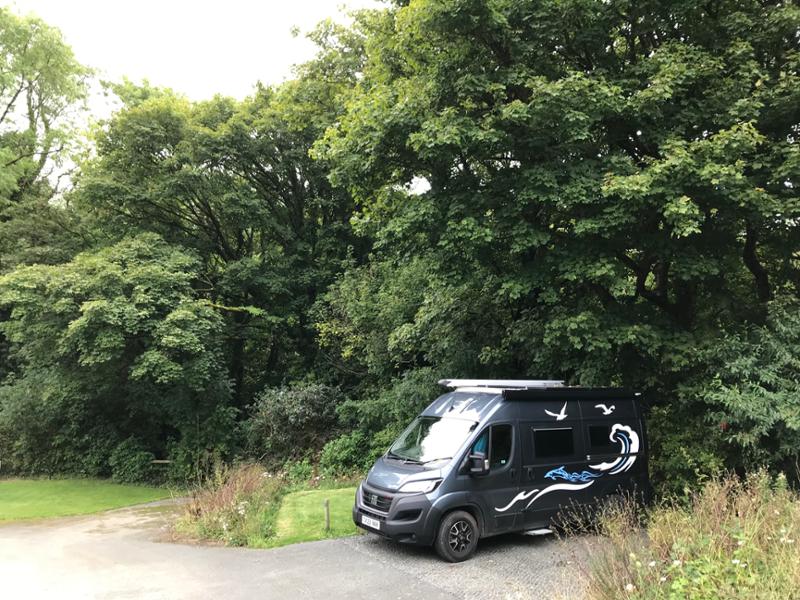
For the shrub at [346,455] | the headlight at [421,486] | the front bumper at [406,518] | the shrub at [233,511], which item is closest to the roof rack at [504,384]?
the headlight at [421,486]

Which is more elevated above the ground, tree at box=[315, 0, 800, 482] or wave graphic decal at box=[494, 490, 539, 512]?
tree at box=[315, 0, 800, 482]

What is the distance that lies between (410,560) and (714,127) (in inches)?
350

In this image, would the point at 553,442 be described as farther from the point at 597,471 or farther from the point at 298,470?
the point at 298,470

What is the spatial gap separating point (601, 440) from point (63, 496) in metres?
16.1

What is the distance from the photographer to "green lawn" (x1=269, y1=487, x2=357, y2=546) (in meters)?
9.04

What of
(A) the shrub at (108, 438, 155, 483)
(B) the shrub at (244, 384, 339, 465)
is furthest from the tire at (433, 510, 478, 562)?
(A) the shrub at (108, 438, 155, 483)

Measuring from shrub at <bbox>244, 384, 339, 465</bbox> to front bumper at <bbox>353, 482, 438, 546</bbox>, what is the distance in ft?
34.8

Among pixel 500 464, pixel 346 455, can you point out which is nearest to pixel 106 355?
pixel 346 455

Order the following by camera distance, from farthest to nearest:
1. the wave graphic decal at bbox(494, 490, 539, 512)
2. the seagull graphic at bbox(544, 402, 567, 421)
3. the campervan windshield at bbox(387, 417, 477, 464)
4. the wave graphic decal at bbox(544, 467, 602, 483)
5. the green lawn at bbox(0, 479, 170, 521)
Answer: the green lawn at bbox(0, 479, 170, 521) → the seagull graphic at bbox(544, 402, 567, 421) → the wave graphic decal at bbox(544, 467, 602, 483) → the campervan windshield at bbox(387, 417, 477, 464) → the wave graphic decal at bbox(494, 490, 539, 512)

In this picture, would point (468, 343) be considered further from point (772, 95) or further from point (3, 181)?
point (3, 181)

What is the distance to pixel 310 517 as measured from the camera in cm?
1020

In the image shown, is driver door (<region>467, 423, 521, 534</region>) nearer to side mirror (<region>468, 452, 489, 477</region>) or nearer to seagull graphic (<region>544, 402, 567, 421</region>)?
side mirror (<region>468, 452, 489, 477</region>)

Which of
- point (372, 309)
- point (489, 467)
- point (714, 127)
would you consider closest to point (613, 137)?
point (714, 127)

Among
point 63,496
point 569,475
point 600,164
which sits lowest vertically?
point 63,496
